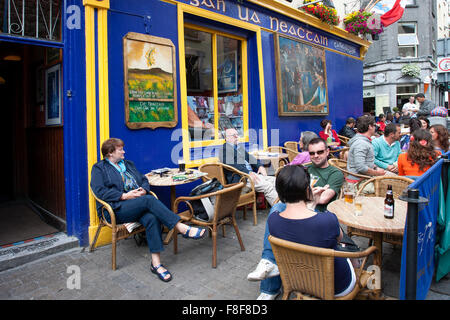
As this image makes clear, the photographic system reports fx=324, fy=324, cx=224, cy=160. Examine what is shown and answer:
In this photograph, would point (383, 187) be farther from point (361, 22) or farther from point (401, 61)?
point (401, 61)

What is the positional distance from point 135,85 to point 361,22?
8128 millimetres

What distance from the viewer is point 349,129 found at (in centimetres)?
961

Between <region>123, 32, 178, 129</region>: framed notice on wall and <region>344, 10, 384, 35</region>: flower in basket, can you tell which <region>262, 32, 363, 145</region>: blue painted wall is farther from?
<region>123, 32, 178, 129</region>: framed notice on wall

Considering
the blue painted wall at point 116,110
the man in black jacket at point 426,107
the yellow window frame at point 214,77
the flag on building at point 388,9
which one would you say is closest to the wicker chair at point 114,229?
the blue painted wall at point 116,110

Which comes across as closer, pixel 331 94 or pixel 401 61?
pixel 331 94

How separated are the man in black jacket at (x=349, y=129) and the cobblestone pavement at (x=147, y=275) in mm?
6022

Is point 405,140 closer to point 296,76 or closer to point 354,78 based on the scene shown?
point 296,76

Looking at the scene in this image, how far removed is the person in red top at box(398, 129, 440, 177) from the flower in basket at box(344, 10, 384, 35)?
7169 millimetres

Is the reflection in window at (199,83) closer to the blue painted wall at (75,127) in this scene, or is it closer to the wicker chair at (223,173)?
the wicker chair at (223,173)

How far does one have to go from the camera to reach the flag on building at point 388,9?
9.55 m

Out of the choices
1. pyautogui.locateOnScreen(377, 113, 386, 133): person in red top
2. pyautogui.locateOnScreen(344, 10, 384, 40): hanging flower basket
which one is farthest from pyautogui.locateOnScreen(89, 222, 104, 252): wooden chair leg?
pyautogui.locateOnScreen(377, 113, 386, 133): person in red top

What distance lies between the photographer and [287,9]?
23.6ft

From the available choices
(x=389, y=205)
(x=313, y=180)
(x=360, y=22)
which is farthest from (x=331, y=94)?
(x=389, y=205)
